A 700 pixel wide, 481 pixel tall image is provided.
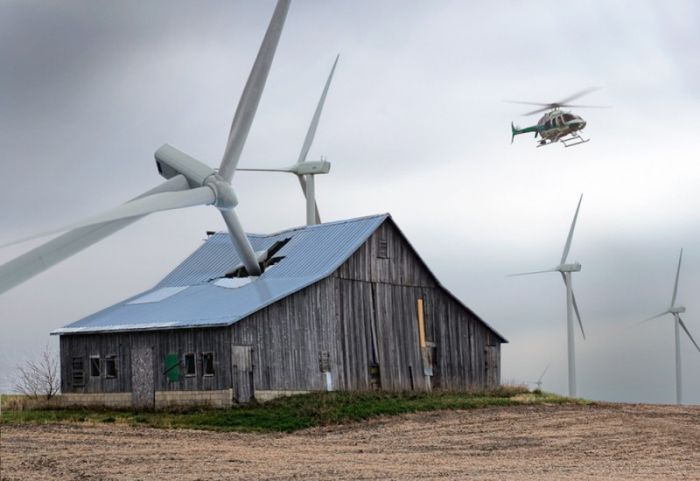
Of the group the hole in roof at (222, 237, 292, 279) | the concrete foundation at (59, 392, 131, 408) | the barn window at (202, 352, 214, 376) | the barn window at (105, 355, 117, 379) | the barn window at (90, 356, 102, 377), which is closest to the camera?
the barn window at (202, 352, 214, 376)

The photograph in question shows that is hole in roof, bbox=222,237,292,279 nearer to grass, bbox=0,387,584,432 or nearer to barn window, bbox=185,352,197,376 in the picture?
barn window, bbox=185,352,197,376

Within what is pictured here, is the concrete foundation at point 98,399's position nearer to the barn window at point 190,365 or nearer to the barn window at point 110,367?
the barn window at point 110,367

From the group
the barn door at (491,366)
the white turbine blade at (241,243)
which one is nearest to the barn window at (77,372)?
the white turbine blade at (241,243)

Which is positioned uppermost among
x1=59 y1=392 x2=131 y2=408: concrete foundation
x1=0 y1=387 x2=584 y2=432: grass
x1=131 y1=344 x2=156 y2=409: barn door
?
x1=131 y1=344 x2=156 y2=409: barn door

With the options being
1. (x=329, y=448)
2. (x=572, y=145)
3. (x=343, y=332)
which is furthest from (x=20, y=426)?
(x=572, y=145)

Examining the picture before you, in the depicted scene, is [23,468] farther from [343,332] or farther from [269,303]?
[343,332]

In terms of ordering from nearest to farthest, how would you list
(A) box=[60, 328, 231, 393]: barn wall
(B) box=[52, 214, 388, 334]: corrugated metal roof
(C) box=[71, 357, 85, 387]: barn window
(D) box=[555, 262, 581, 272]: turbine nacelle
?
(A) box=[60, 328, 231, 393]: barn wall
(B) box=[52, 214, 388, 334]: corrugated metal roof
(C) box=[71, 357, 85, 387]: barn window
(D) box=[555, 262, 581, 272]: turbine nacelle

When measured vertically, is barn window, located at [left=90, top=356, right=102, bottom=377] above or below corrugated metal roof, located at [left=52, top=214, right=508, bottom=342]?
below

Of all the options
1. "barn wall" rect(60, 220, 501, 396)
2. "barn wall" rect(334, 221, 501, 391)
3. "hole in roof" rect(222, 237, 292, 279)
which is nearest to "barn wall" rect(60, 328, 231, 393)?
"barn wall" rect(60, 220, 501, 396)
